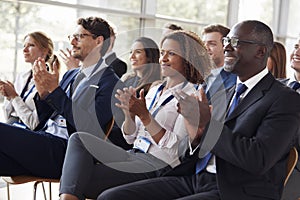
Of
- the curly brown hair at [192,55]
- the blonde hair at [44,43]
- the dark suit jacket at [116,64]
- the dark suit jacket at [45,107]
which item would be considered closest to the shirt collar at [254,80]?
the curly brown hair at [192,55]

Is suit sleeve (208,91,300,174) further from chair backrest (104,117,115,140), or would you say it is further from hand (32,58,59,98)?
hand (32,58,59,98)

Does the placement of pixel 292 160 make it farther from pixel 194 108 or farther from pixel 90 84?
pixel 90 84

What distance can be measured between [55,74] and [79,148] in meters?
0.44

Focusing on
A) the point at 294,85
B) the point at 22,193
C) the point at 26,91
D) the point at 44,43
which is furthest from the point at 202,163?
the point at 22,193

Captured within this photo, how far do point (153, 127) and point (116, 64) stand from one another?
0.92 metres

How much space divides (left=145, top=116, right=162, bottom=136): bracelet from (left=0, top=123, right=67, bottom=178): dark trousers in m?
0.64

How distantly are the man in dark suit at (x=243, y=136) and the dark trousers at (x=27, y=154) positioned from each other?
0.58 meters

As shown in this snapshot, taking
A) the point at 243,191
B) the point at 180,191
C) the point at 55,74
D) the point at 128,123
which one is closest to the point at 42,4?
the point at 55,74

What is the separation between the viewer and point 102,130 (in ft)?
8.52

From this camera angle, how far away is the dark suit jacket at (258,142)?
6.17 feet

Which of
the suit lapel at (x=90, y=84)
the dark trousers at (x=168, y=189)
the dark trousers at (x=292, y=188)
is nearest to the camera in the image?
the dark trousers at (x=168, y=189)

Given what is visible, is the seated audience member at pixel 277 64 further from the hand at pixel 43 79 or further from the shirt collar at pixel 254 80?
the hand at pixel 43 79

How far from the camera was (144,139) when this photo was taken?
8.03 feet

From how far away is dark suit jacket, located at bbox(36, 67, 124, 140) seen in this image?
2561 millimetres
